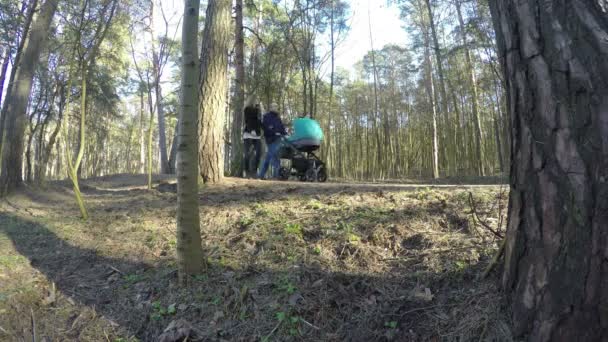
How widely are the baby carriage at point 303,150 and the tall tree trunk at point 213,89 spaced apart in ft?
5.82

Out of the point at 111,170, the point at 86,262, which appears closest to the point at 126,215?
the point at 86,262

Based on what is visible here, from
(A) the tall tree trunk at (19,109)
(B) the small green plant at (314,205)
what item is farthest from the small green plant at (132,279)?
(A) the tall tree trunk at (19,109)

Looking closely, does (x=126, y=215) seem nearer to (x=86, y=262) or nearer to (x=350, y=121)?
(x=86, y=262)

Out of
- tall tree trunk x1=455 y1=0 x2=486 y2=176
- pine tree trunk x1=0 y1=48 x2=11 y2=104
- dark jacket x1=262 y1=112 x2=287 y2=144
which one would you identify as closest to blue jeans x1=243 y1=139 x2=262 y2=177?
dark jacket x1=262 y1=112 x2=287 y2=144

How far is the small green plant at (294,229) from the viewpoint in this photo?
10.9 ft

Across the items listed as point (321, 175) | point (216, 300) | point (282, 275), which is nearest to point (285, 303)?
point (282, 275)

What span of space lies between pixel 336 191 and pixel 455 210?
1530 mm

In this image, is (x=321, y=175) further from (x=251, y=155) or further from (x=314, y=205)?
(x=314, y=205)

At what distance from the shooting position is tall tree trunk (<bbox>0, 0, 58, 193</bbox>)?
6895 mm

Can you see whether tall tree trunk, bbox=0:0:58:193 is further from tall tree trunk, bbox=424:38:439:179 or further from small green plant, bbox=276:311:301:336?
tall tree trunk, bbox=424:38:439:179

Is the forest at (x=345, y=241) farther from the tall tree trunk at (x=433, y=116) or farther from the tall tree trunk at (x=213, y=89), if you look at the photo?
the tall tree trunk at (x=433, y=116)

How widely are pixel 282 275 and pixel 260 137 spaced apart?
17.0 feet

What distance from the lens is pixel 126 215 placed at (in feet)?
15.3

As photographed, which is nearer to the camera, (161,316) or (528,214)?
(528,214)
